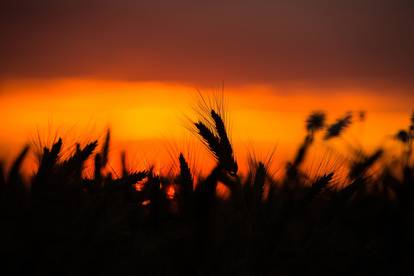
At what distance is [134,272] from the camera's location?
1.90m

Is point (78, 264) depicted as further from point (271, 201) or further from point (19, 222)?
point (271, 201)

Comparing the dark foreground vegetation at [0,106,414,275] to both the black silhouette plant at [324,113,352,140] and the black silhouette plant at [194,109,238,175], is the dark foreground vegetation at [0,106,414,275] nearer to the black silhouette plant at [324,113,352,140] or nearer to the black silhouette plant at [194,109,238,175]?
the black silhouette plant at [194,109,238,175]

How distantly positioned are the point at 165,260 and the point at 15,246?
23.5 inches

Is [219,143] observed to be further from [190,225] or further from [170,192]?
[190,225]

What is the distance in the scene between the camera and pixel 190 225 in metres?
1.87

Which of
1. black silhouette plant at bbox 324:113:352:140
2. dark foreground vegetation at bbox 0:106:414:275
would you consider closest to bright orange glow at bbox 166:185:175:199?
dark foreground vegetation at bbox 0:106:414:275

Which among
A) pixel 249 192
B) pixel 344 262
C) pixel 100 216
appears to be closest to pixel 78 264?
pixel 100 216

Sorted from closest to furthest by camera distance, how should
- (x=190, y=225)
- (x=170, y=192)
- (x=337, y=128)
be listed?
(x=190, y=225)
(x=170, y=192)
(x=337, y=128)

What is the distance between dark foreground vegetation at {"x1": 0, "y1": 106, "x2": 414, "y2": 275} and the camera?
1.73 meters

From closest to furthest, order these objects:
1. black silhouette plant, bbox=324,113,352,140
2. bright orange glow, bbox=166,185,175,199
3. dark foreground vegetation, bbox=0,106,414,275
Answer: dark foreground vegetation, bbox=0,106,414,275 < bright orange glow, bbox=166,185,175,199 < black silhouette plant, bbox=324,113,352,140

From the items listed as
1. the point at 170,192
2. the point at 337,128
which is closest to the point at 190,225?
the point at 170,192

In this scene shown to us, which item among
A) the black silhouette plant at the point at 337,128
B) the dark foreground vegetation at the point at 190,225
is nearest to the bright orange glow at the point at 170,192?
the dark foreground vegetation at the point at 190,225

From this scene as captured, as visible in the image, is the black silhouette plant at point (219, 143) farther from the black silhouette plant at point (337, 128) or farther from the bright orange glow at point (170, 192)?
the black silhouette plant at point (337, 128)

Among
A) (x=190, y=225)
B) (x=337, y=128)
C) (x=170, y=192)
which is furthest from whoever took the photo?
(x=337, y=128)
